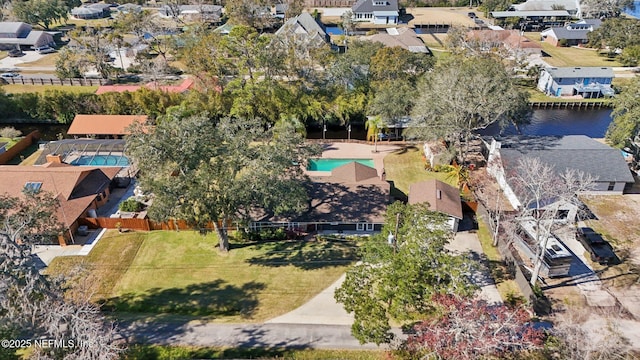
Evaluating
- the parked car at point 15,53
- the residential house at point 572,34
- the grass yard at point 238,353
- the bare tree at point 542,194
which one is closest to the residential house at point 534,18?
the residential house at point 572,34

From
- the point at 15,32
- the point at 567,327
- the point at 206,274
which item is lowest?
the point at 206,274

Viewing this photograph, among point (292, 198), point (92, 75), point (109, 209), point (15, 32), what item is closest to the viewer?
point (292, 198)

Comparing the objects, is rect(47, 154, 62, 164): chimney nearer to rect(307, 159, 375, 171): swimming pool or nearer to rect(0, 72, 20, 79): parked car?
rect(307, 159, 375, 171): swimming pool

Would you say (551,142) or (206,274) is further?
(551,142)

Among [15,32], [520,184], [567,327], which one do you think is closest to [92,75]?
[15,32]

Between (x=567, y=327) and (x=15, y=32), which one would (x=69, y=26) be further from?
(x=567, y=327)

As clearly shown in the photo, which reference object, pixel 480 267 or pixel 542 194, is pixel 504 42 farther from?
pixel 480 267

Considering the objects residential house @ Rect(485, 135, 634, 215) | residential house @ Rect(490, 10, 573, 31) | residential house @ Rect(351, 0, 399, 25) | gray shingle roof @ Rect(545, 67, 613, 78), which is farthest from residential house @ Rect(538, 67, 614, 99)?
residential house @ Rect(351, 0, 399, 25)
